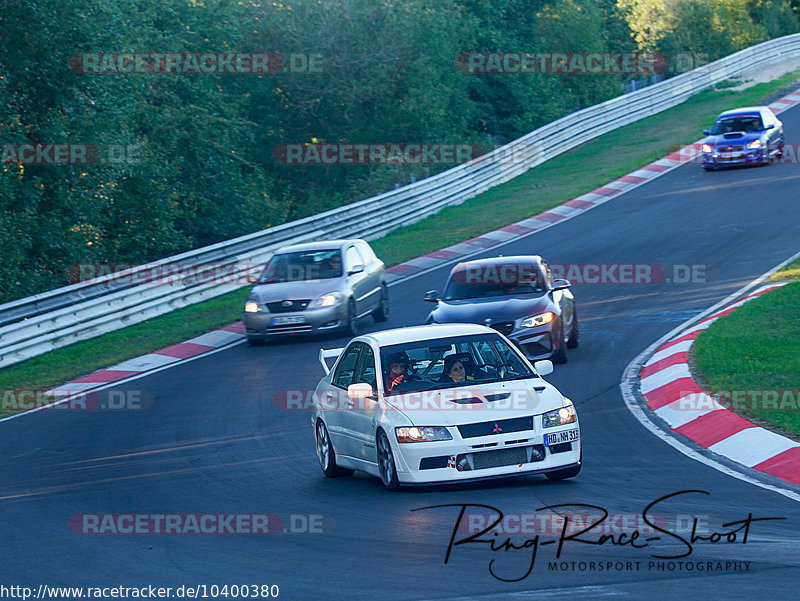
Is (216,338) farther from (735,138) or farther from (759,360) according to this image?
(735,138)

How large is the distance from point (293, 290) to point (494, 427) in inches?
441

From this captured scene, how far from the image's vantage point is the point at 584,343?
1717 cm

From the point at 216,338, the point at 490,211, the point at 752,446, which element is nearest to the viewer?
the point at 752,446

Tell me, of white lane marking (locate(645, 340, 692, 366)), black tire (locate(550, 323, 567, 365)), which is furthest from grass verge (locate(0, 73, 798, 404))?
white lane marking (locate(645, 340, 692, 366))

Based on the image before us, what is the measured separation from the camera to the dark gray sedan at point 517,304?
49.8 ft

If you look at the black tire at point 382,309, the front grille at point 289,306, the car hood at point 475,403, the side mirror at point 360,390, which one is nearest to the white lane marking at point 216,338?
the front grille at point 289,306

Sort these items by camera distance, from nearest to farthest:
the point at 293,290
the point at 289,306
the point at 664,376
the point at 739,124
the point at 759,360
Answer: the point at 759,360 → the point at 664,376 → the point at 289,306 → the point at 293,290 → the point at 739,124

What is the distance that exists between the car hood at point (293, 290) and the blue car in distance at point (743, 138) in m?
16.2

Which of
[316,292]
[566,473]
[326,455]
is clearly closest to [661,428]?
[566,473]

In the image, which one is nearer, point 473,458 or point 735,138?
point 473,458

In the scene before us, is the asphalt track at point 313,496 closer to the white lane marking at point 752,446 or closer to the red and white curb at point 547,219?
the white lane marking at point 752,446

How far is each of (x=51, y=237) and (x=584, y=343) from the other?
1431 centimetres

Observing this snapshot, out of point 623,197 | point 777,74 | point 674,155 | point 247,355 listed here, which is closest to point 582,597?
point 247,355

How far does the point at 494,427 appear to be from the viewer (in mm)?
8984
